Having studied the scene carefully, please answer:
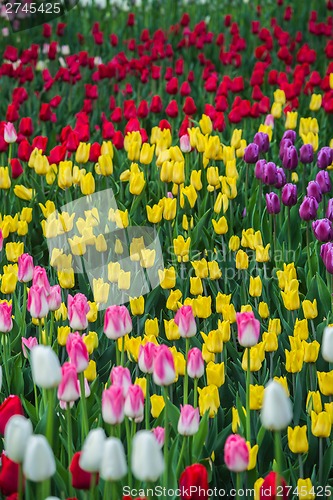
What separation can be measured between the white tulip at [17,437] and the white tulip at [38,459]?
69 mm

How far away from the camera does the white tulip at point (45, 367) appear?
4.75 ft

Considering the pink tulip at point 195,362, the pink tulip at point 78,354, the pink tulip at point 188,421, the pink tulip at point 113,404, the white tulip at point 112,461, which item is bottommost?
the pink tulip at point 188,421

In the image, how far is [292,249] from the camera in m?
3.51

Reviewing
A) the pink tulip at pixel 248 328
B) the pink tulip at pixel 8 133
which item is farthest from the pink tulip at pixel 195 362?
the pink tulip at pixel 8 133

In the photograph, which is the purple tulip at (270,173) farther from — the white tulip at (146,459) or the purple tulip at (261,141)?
the white tulip at (146,459)

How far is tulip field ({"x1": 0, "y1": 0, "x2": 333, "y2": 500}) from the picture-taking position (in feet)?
5.54

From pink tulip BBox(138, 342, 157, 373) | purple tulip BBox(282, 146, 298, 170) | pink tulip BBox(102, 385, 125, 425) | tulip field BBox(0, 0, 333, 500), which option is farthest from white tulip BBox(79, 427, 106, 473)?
purple tulip BBox(282, 146, 298, 170)

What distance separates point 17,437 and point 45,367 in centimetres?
13

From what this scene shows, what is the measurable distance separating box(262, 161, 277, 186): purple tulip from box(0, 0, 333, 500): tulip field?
2 centimetres

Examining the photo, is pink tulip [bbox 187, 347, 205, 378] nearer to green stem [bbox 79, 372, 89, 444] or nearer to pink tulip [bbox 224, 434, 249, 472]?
green stem [bbox 79, 372, 89, 444]

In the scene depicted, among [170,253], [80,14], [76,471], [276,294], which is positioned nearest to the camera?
Answer: [76,471]

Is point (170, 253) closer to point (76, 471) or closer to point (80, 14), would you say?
point (76, 471)

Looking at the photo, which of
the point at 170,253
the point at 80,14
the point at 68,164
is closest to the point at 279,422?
the point at 170,253

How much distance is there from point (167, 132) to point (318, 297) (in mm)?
1325
